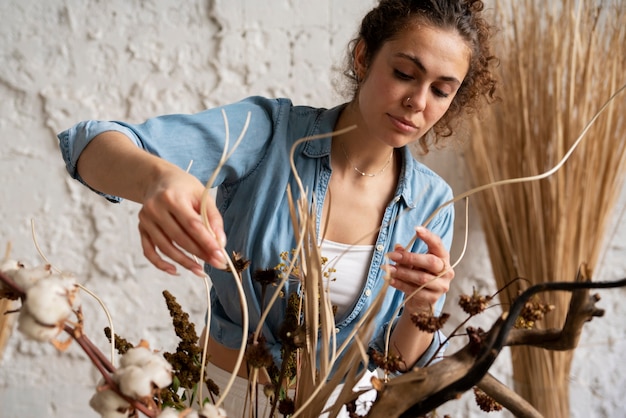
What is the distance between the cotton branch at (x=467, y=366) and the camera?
337mm

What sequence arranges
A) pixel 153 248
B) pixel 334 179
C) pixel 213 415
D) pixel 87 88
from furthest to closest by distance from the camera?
pixel 87 88 < pixel 334 179 < pixel 153 248 < pixel 213 415

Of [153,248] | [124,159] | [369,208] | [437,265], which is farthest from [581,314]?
[369,208]

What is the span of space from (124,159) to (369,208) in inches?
16.8

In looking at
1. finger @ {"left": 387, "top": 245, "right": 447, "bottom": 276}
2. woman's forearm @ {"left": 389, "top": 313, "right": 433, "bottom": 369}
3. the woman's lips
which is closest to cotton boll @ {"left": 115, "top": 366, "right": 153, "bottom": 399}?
finger @ {"left": 387, "top": 245, "right": 447, "bottom": 276}

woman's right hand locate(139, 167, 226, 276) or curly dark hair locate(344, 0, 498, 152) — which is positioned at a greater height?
curly dark hair locate(344, 0, 498, 152)

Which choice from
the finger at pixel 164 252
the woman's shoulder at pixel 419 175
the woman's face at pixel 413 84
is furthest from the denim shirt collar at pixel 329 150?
the finger at pixel 164 252

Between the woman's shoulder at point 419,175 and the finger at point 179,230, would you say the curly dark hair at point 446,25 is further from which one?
the finger at point 179,230

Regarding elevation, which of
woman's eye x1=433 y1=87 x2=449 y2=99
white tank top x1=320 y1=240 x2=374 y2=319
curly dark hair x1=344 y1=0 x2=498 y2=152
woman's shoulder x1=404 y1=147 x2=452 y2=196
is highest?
curly dark hair x1=344 y1=0 x2=498 y2=152

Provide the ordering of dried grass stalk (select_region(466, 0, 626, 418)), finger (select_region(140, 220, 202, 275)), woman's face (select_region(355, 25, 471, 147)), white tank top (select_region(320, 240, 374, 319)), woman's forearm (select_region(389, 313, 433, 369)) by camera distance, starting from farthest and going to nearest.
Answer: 1. dried grass stalk (select_region(466, 0, 626, 418))
2. white tank top (select_region(320, 240, 374, 319))
3. woman's face (select_region(355, 25, 471, 147))
4. woman's forearm (select_region(389, 313, 433, 369))
5. finger (select_region(140, 220, 202, 275))

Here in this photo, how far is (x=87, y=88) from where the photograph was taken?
147 cm

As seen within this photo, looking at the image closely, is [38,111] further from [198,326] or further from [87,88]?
[198,326]

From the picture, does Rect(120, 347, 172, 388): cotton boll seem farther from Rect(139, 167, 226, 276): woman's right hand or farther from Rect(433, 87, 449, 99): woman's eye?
Rect(433, 87, 449, 99): woman's eye

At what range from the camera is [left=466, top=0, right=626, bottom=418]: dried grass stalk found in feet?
4.18

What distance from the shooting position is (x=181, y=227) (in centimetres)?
41
